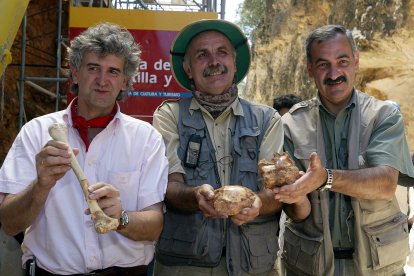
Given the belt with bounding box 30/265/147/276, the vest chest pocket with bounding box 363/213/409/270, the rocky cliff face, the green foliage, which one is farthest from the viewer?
the green foliage

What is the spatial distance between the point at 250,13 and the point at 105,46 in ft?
71.2

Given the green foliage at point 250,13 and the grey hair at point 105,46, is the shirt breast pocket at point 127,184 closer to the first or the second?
the grey hair at point 105,46

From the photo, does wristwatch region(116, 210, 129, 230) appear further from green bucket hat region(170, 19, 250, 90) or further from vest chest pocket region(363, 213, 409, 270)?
vest chest pocket region(363, 213, 409, 270)

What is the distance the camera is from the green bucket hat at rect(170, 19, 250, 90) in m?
3.02

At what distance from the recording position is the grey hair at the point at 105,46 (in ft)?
8.32

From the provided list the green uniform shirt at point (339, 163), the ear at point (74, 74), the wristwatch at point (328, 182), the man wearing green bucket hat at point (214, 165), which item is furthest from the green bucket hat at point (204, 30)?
the wristwatch at point (328, 182)

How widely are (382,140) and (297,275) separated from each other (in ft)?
3.16

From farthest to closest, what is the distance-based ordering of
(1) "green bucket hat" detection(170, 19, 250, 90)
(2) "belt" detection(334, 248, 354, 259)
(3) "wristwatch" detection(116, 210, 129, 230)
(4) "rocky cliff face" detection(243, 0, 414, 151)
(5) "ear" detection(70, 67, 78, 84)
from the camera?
1. (4) "rocky cliff face" detection(243, 0, 414, 151)
2. (1) "green bucket hat" detection(170, 19, 250, 90)
3. (2) "belt" detection(334, 248, 354, 259)
4. (5) "ear" detection(70, 67, 78, 84)
5. (3) "wristwatch" detection(116, 210, 129, 230)

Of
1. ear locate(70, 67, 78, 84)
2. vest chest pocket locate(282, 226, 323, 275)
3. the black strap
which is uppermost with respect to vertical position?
ear locate(70, 67, 78, 84)

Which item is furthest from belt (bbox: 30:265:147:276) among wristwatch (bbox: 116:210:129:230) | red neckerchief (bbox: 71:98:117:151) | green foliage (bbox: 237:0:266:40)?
green foliage (bbox: 237:0:266:40)

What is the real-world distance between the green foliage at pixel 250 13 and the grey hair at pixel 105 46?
18.7m

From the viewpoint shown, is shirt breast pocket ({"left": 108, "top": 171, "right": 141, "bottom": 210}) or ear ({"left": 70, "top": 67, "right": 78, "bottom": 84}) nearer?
shirt breast pocket ({"left": 108, "top": 171, "right": 141, "bottom": 210})

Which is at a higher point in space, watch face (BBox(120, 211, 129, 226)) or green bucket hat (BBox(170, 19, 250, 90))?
green bucket hat (BBox(170, 19, 250, 90))

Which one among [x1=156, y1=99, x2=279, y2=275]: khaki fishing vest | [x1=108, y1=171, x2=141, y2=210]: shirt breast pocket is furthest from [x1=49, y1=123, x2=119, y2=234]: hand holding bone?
[x1=156, y1=99, x2=279, y2=275]: khaki fishing vest
